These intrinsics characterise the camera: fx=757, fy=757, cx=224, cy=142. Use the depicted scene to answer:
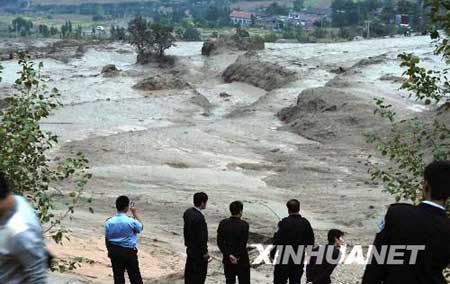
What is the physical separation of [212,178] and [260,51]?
36.1m

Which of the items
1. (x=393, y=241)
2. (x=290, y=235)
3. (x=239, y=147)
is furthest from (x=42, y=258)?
(x=239, y=147)

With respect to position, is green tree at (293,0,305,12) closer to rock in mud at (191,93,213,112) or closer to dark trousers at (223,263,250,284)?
rock in mud at (191,93,213,112)

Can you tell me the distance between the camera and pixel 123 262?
941 cm

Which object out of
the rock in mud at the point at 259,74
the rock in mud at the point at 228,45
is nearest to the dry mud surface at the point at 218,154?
the rock in mud at the point at 259,74

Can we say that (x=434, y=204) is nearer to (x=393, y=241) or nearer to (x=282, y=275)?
(x=393, y=241)

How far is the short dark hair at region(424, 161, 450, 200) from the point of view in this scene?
446 centimetres

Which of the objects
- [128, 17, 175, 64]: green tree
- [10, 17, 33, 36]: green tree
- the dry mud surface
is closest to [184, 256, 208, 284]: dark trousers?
the dry mud surface

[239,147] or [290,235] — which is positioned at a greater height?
[290,235]

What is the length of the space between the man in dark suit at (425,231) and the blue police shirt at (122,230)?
5018 millimetres

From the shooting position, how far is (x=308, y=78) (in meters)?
44.7

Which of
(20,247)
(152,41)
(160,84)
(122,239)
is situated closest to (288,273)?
(122,239)

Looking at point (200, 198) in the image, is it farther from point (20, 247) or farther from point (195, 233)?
point (20, 247)

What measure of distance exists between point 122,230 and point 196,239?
899 mm

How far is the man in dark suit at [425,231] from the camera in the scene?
14.6 feet
